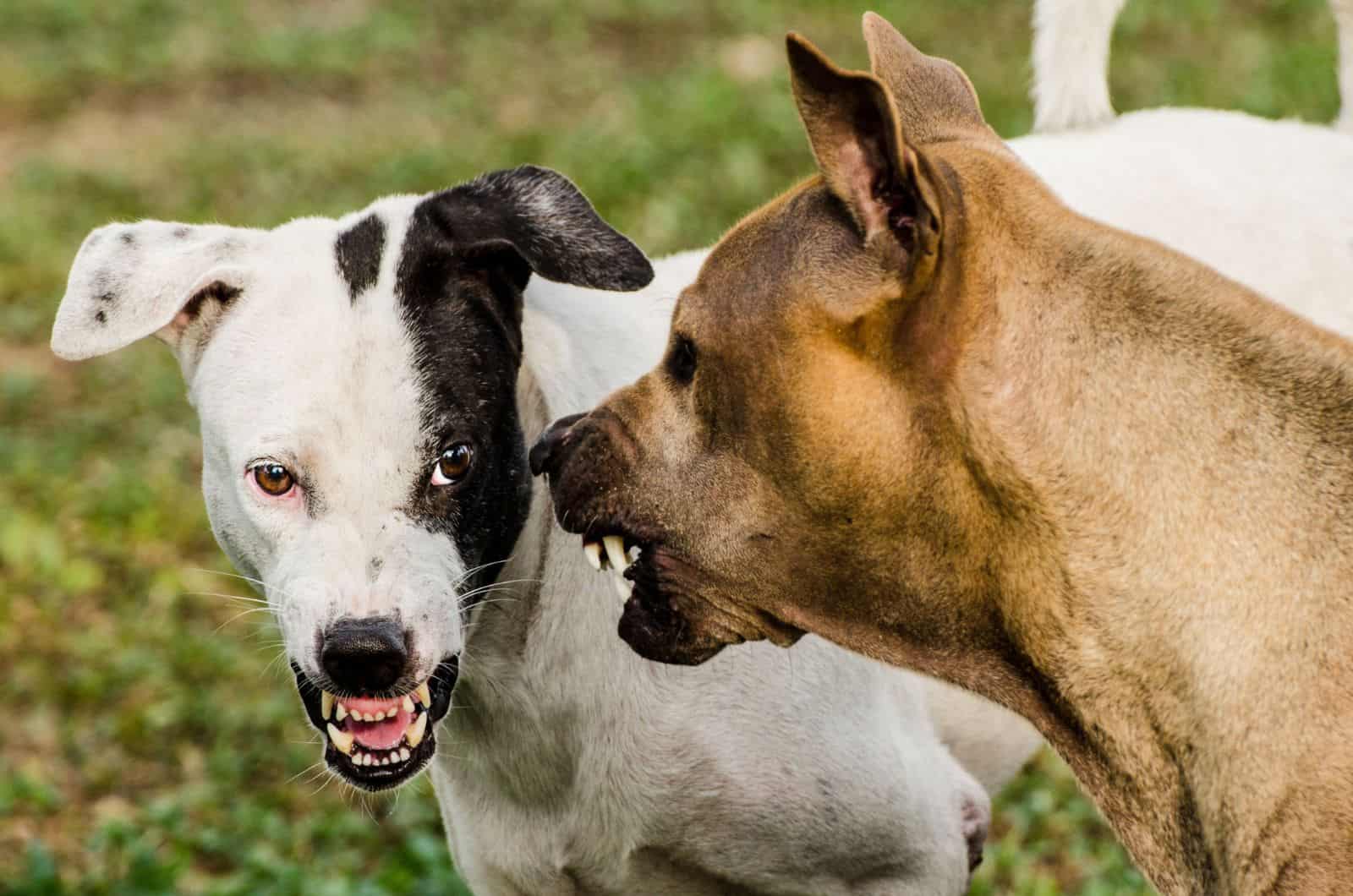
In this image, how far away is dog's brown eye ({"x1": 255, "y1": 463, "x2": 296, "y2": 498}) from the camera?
3.77 meters

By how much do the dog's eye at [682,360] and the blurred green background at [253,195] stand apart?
4.22ft

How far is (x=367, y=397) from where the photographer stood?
3748 millimetres

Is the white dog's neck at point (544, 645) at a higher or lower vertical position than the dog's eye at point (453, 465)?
lower

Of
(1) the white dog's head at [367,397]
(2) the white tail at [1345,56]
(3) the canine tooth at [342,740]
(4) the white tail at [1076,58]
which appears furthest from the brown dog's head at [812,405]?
(2) the white tail at [1345,56]

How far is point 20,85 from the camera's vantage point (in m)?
14.2

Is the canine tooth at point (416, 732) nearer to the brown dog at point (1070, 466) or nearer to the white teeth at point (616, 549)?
the white teeth at point (616, 549)

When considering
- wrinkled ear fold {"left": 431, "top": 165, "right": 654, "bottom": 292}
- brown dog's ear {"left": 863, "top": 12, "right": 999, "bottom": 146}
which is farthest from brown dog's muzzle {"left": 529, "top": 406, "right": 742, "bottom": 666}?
brown dog's ear {"left": 863, "top": 12, "right": 999, "bottom": 146}

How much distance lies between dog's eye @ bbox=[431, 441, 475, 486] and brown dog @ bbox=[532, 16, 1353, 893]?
2.09 ft

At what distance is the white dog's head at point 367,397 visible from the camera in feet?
12.1

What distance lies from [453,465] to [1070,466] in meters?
1.39

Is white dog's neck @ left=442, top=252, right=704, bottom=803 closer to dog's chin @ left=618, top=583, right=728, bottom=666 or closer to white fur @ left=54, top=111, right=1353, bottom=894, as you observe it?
white fur @ left=54, top=111, right=1353, bottom=894

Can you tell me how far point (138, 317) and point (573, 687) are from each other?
52.6 inches

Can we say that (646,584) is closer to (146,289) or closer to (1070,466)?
(1070,466)

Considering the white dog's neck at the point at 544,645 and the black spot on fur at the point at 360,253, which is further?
the white dog's neck at the point at 544,645
